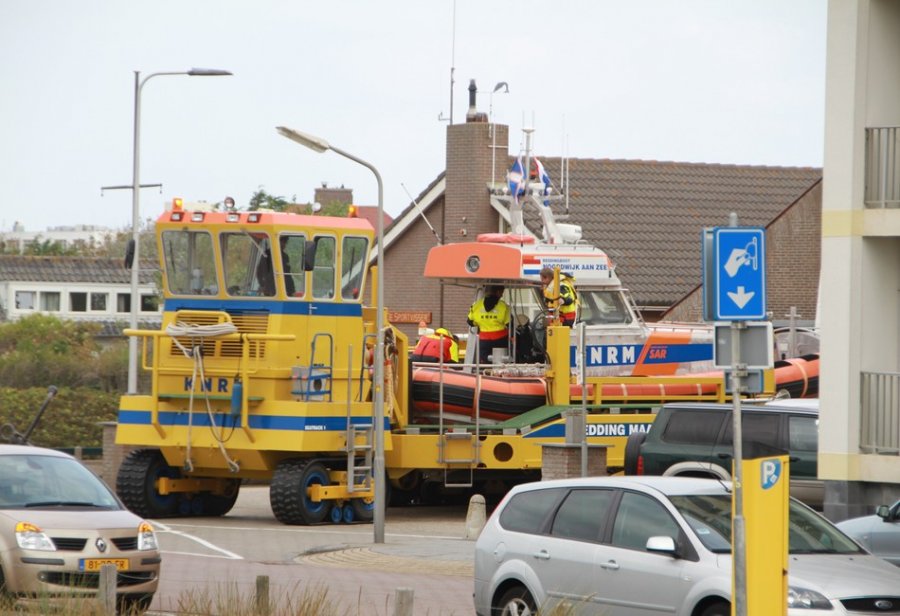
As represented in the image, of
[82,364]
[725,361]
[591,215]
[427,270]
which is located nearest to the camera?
[725,361]

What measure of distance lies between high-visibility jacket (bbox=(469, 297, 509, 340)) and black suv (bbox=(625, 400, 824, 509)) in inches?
210

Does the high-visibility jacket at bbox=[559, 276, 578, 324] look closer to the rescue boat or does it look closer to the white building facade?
the rescue boat

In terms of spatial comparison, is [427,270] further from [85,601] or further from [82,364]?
[82,364]

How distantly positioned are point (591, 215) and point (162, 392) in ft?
67.4

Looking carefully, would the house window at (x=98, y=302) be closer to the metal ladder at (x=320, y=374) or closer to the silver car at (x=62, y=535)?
the metal ladder at (x=320, y=374)

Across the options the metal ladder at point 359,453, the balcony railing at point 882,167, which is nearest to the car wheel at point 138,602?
the metal ladder at point 359,453

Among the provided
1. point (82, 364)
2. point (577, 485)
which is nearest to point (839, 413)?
point (577, 485)

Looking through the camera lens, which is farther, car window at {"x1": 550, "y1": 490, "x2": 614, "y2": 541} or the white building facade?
the white building facade

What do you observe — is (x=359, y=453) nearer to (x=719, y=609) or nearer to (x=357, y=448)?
(x=357, y=448)

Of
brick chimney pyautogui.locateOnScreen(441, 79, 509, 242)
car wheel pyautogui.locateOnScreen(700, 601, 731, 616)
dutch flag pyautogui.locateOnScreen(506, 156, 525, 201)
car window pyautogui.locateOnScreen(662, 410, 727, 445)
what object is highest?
brick chimney pyautogui.locateOnScreen(441, 79, 509, 242)

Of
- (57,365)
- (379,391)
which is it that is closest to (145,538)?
(379,391)

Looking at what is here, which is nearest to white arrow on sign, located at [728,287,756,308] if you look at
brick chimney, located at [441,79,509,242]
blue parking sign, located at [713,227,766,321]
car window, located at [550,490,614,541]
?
blue parking sign, located at [713,227,766,321]

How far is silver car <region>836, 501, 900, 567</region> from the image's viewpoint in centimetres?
1580

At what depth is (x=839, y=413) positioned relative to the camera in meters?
19.1
